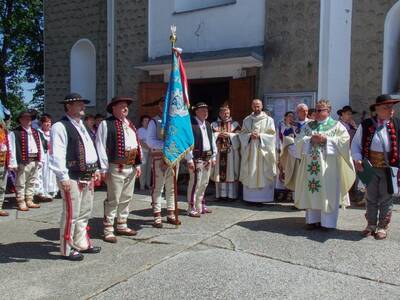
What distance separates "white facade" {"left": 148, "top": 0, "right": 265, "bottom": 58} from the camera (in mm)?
9617

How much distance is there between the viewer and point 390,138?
217 inches

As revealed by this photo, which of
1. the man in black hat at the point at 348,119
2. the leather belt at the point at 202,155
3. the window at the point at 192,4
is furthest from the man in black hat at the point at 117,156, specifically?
the window at the point at 192,4

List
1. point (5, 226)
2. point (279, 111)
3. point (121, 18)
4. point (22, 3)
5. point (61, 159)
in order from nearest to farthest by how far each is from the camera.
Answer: point (61, 159) → point (5, 226) → point (279, 111) → point (121, 18) → point (22, 3)

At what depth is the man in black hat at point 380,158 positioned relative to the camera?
217 inches

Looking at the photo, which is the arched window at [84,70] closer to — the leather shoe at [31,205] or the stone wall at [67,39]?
the stone wall at [67,39]

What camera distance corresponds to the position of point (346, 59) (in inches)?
343

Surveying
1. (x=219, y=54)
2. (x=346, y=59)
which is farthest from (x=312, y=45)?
(x=219, y=54)

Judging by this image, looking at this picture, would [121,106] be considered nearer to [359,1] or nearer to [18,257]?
[18,257]

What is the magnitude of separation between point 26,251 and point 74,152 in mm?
1444

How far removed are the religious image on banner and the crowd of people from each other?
34 centimetres

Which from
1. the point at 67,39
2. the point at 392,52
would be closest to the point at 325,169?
the point at 392,52

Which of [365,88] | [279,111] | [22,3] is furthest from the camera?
[22,3]

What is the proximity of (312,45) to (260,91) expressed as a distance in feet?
4.78

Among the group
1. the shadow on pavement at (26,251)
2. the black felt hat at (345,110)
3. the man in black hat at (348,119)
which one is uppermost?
the black felt hat at (345,110)
